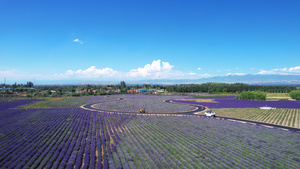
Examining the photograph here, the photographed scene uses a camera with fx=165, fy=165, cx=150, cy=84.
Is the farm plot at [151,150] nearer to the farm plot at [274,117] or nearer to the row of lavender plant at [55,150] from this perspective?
the row of lavender plant at [55,150]

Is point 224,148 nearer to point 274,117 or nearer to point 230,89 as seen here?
point 274,117

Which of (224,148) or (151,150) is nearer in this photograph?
(151,150)

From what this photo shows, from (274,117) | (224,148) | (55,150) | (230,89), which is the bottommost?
(274,117)

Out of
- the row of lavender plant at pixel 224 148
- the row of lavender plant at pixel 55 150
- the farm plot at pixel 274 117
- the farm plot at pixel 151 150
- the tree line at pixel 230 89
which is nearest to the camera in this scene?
the row of lavender plant at pixel 55 150

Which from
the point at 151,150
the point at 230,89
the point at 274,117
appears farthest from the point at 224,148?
the point at 230,89

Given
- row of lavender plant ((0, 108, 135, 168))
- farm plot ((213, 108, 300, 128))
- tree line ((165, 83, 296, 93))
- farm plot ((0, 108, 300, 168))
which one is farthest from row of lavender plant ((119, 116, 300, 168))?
tree line ((165, 83, 296, 93))

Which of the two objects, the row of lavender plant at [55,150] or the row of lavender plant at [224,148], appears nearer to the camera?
the row of lavender plant at [55,150]

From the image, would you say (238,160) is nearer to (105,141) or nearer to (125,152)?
(125,152)

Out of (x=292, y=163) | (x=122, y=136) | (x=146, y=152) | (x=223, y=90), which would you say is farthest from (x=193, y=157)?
(x=223, y=90)

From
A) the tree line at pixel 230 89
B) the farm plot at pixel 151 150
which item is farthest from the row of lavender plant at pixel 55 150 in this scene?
the tree line at pixel 230 89

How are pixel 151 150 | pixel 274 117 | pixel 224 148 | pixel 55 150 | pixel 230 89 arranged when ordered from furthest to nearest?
pixel 230 89 → pixel 274 117 → pixel 224 148 → pixel 151 150 → pixel 55 150

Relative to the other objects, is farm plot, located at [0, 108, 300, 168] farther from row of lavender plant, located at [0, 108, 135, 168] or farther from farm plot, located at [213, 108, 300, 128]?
farm plot, located at [213, 108, 300, 128]
